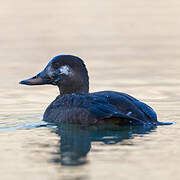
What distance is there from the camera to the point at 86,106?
918cm

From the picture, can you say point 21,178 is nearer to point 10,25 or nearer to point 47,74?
point 47,74

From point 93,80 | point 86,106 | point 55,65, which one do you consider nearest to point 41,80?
point 55,65

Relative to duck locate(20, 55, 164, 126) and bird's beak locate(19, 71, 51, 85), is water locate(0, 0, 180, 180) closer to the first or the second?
duck locate(20, 55, 164, 126)

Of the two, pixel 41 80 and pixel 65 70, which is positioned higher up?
pixel 65 70

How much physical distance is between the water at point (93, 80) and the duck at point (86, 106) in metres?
0.17

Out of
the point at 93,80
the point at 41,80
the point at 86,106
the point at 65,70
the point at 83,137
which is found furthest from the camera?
the point at 93,80

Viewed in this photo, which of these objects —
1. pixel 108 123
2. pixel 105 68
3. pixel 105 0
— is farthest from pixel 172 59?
pixel 105 0

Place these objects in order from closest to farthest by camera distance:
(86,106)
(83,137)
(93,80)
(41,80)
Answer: (83,137) < (86,106) < (41,80) < (93,80)

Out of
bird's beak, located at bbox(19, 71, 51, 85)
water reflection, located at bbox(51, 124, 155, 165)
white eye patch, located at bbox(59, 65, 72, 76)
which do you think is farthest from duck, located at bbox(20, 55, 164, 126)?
bird's beak, located at bbox(19, 71, 51, 85)

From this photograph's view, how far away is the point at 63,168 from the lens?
6754 mm

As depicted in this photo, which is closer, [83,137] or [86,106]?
[83,137]

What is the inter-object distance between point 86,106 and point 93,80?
455 centimetres

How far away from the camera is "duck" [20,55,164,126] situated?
8.98 m

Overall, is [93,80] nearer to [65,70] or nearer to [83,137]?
[65,70]
